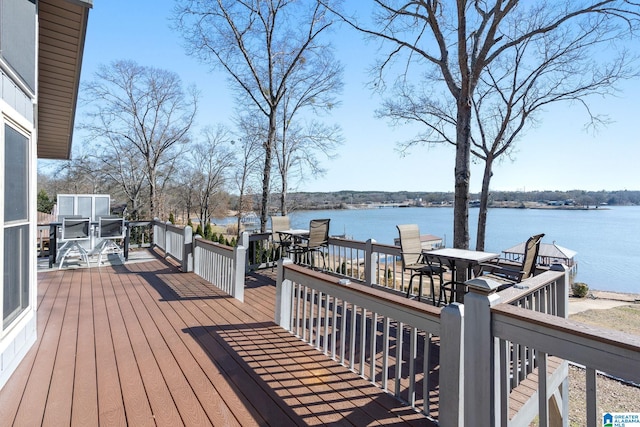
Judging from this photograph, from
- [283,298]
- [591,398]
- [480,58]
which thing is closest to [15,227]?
[283,298]

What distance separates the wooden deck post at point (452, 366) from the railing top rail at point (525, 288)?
1.14 feet

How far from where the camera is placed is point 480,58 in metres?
4.88

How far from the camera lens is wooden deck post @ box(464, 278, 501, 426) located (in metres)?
1.67

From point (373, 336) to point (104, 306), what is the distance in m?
3.86

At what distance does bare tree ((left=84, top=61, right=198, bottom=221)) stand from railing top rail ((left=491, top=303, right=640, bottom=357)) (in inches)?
777

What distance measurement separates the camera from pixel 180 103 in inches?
784

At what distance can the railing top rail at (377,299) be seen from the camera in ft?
6.59

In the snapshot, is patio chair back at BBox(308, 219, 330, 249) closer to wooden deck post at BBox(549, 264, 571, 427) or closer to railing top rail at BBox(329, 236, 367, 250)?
railing top rail at BBox(329, 236, 367, 250)

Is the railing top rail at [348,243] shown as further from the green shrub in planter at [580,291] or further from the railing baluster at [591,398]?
the green shrub in planter at [580,291]

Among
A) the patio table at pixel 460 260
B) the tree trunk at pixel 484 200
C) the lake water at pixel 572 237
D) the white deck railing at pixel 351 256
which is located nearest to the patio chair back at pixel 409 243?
the white deck railing at pixel 351 256

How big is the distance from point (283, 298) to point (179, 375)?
4.42 ft

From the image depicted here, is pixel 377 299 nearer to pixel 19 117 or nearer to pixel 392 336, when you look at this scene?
pixel 392 336

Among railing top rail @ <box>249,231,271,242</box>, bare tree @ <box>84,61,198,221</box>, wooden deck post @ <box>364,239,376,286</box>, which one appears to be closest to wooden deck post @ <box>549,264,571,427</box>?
wooden deck post @ <box>364,239,376,286</box>

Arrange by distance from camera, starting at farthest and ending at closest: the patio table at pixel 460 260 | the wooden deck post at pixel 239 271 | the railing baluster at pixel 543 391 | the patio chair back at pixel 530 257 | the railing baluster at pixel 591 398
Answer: the wooden deck post at pixel 239 271 < the patio table at pixel 460 260 < the patio chair back at pixel 530 257 < the railing baluster at pixel 543 391 < the railing baluster at pixel 591 398
